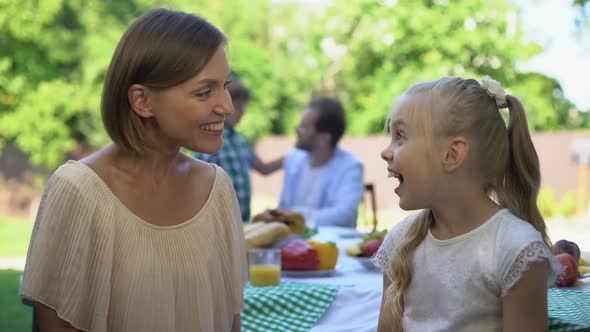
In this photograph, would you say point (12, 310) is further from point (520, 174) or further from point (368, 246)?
point (520, 174)

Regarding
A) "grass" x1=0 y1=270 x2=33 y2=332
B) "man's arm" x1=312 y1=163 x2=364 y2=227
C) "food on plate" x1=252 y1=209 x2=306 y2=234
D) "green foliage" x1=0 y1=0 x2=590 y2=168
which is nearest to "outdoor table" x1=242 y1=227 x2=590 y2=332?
"food on plate" x1=252 y1=209 x2=306 y2=234

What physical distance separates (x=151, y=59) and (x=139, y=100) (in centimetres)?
11

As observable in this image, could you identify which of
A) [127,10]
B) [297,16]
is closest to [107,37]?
[127,10]

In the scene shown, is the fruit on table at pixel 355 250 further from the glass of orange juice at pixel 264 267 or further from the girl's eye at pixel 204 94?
the girl's eye at pixel 204 94

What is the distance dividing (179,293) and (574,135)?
1592 centimetres

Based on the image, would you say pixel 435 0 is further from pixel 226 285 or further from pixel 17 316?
pixel 226 285

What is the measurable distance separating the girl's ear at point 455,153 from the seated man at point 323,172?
3.15 m

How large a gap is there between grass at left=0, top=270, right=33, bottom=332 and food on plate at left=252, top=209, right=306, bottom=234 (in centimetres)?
335

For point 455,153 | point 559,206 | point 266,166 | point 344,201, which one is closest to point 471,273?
point 455,153

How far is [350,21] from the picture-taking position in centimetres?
1808

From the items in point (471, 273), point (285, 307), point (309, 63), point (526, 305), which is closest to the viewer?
point (526, 305)

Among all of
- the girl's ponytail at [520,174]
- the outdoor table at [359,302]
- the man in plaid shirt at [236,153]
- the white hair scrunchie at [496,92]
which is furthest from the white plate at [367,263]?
the man in plaid shirt at [236,153]

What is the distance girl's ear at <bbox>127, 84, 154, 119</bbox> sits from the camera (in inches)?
74.4

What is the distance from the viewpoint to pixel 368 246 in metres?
3.07
